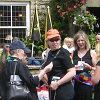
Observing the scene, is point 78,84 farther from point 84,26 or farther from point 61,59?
point 84,26

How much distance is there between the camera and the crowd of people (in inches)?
182

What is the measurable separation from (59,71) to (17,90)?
742 millimetres

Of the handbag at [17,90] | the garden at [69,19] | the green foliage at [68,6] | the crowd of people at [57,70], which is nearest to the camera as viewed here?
the handbag at [17,90]

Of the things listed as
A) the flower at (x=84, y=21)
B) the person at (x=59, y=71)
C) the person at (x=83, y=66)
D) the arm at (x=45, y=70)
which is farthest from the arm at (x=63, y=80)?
the flower at (x=84, y=21)

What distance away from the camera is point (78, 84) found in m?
5.70

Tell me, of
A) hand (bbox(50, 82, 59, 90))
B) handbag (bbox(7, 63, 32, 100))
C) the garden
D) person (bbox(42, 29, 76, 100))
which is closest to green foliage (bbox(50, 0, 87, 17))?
the garden

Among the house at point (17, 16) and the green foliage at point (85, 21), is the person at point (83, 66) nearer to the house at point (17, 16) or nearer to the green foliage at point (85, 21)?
the green foliage at point (85, 21)

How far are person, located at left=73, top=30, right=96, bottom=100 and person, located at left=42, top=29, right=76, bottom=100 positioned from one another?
24.0 inches

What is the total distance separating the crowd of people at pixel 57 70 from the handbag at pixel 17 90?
58 millimetres

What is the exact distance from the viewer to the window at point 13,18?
1283 centimetres

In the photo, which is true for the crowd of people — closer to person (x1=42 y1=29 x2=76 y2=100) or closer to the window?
person (x1=42 y1=29 x2=76 y2=100)

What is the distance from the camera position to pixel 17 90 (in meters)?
4.52

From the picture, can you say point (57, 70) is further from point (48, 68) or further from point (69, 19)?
point (69, 19)

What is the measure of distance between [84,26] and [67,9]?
0.83 meters
